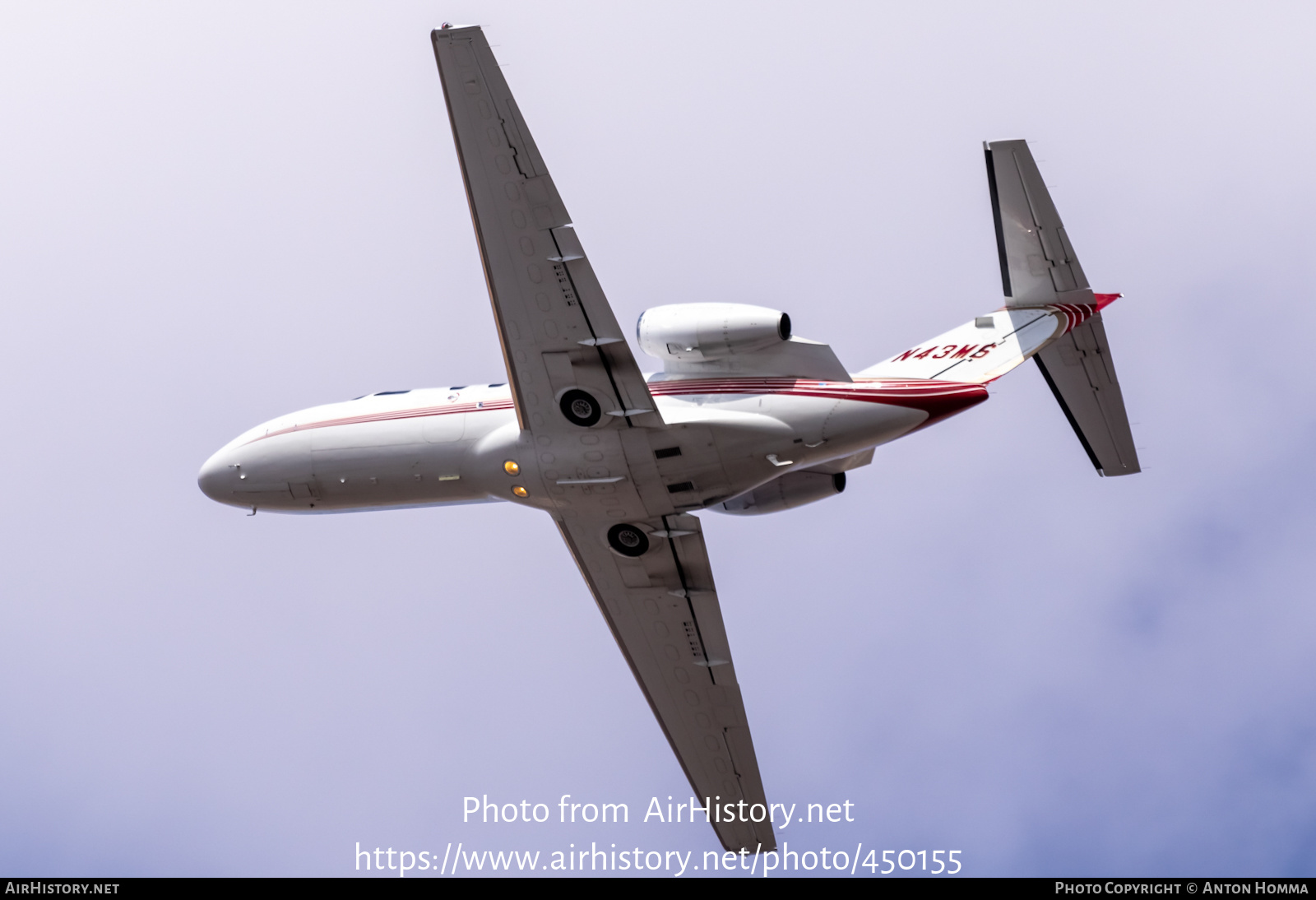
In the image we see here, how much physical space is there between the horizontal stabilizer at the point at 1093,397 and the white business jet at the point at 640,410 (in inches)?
1.3

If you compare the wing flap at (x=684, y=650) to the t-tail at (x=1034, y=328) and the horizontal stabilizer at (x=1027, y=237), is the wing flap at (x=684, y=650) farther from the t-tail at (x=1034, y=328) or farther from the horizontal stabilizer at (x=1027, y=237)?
the horizontal stabilizer at (x=1027, y=237)

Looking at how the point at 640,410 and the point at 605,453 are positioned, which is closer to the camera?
the point at 640,410

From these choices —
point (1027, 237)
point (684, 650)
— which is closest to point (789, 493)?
point (684, 650)

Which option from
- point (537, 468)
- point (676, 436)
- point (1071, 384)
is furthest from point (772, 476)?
point (1071, 384)

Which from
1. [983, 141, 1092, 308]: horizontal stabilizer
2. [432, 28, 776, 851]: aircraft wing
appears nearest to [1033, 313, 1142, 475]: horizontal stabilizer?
[983, 141, 1092, 308]: horizontal stabilizer

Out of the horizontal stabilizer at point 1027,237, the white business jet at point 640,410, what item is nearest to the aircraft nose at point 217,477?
the white business jet at point 640,410

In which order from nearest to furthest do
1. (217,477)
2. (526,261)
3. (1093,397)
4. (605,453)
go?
(526,261), (605,453), (1093,397), (217,477)

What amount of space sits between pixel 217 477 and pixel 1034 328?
14.8 m

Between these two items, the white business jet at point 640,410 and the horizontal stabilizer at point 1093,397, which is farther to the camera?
the horizontal stabilizer at point 1093,397

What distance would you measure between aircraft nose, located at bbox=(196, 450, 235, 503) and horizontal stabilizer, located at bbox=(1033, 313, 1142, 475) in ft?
48.2

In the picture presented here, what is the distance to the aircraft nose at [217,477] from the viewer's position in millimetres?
28891

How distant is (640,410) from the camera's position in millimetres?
25531

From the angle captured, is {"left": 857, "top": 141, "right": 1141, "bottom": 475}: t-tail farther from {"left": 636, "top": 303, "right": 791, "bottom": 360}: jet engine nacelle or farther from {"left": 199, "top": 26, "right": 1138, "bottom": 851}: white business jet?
{"left": 636, "top": 303, "right": 791, "bottom": 360}: jet engine nacelle

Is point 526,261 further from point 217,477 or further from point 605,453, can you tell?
point 217,477
